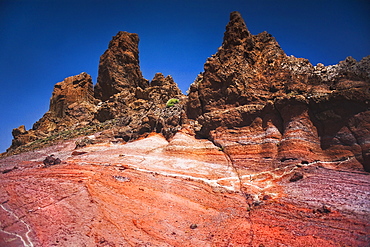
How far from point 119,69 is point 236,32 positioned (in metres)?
56.0

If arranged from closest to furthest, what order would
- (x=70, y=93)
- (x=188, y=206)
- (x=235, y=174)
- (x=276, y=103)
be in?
(x=188, y=206), (x=235, y=174), (x=276, y=103), (x=70, y=93)

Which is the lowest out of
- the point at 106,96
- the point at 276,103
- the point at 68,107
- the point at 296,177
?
the point at 296,177

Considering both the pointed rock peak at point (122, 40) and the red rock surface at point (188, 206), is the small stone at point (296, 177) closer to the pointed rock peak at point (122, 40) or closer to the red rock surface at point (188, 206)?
the red rock surface at point (188, 206)

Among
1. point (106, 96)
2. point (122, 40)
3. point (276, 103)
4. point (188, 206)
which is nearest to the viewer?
point (188, 206)

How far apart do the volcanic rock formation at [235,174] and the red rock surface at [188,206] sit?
0.17ft

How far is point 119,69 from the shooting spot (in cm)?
7044

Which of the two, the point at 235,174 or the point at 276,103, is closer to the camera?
the point at 235,174

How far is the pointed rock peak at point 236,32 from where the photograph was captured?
2211cm

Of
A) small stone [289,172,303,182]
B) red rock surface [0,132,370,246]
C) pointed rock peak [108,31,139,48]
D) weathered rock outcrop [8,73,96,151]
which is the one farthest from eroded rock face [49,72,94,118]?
small stone [289,172,303,182]

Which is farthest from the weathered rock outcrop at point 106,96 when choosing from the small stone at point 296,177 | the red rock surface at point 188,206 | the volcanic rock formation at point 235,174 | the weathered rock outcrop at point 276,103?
the small stone at point 296,177

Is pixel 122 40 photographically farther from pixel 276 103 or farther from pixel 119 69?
pixel 276 103

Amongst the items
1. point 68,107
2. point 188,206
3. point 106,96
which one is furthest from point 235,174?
point 68,107

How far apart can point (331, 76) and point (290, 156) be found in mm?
7421

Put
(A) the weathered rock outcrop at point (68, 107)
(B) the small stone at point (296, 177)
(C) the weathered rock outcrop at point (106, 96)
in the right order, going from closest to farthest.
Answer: (B) the small stone at point (296, 177), (C) the weathered rock outcrop at point (106, 96), (A) the weathered rock outcrop at point (68, 107)
